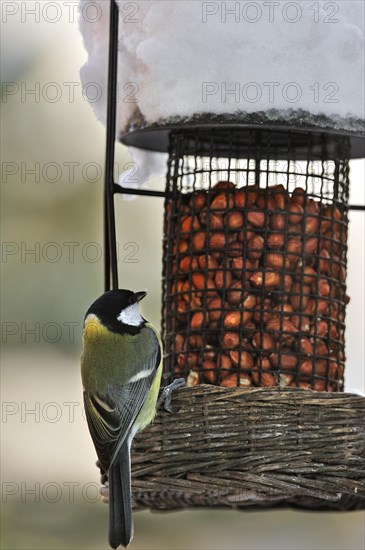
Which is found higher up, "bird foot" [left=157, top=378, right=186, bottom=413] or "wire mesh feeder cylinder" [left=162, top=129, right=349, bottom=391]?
"wire mesh feeder cylinder" [left=162, top=129, right=349, bottom=391]

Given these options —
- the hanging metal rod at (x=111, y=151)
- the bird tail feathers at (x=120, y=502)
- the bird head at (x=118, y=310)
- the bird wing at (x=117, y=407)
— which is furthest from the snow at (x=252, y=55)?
the bird tail feathers at (x=120, y=502)

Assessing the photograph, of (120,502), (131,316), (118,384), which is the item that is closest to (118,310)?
(131,316)

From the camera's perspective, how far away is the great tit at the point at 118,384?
353cm

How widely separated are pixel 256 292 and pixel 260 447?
623mm

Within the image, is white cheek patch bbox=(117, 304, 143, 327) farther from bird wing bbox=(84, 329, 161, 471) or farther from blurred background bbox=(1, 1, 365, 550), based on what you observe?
blurred background bbox=(1, 1, 365, 550)

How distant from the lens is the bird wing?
11.7 feet

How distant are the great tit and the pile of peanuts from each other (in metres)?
0.26

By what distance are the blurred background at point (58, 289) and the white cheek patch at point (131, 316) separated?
146 centimetres

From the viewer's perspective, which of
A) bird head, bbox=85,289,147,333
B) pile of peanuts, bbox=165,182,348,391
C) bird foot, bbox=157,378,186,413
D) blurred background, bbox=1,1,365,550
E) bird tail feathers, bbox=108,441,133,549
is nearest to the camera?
bird tail feathers, bbox=108,441,133,549

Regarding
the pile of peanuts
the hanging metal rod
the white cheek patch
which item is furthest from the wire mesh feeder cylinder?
the hanging metal rod

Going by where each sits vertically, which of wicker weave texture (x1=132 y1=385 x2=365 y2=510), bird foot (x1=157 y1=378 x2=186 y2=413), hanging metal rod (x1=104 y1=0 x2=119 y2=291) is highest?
hanging metal rod (x1=104 y1=0 x2=119 y2=291)

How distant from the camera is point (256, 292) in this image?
3.97 metres

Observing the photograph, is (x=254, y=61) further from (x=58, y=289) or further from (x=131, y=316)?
(x=58, y=289)

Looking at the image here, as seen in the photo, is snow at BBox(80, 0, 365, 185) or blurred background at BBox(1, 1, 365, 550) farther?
blurred background at BBox(1, 1, 365, 550)
